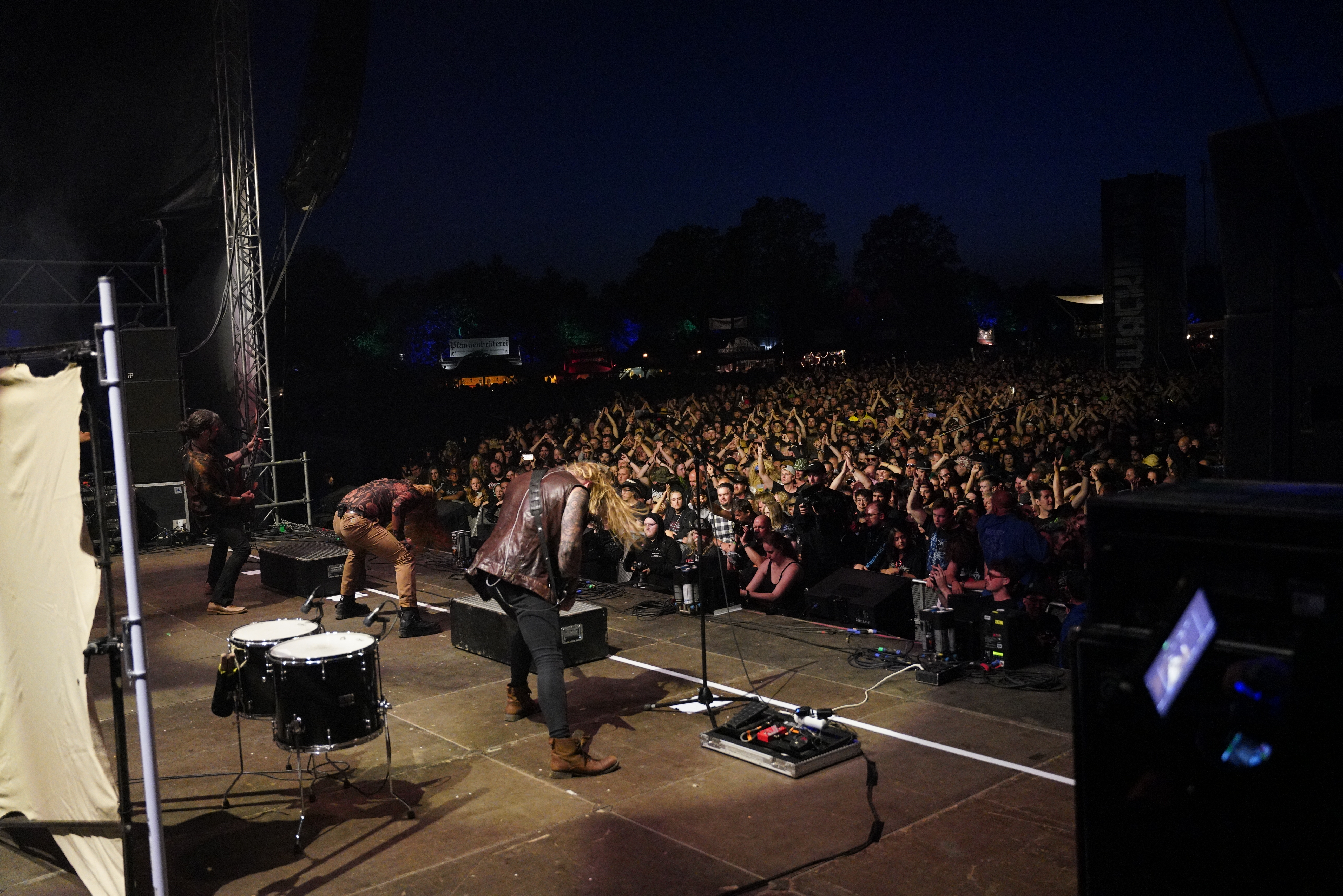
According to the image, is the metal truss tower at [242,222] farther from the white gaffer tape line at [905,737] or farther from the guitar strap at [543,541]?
the guitar strap at [543,541]

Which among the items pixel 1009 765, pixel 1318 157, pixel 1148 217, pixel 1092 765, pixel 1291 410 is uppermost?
pixel 1148 217

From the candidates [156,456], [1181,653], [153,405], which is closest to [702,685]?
[1181,653]

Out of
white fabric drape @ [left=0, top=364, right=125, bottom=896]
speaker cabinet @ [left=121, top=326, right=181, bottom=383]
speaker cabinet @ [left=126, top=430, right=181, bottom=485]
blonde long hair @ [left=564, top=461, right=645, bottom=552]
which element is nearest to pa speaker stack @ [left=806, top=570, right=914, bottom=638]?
blonde long hair @ [left=564, top=461, right=645, bottom=552]

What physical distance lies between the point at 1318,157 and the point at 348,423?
1226 inches

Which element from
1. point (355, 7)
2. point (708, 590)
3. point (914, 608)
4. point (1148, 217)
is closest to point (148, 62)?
point (355, 7)

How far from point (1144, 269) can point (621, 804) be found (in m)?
25.1

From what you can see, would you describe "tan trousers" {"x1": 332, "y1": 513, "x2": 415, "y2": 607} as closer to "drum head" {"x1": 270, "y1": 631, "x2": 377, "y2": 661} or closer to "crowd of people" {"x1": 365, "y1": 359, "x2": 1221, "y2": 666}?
"crowd of people" {"x1": 365, "y1": 359, "x2": 1221, "y2": 666}

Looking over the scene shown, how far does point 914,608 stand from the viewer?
333 inches

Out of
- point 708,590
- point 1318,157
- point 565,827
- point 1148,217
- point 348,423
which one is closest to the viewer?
point 1318,157

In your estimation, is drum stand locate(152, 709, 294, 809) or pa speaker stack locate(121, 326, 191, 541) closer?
drum stand locate(152, 709, 294, 809)

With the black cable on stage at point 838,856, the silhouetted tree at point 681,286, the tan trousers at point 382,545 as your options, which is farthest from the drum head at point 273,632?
the silhouetted tree at point 681,286

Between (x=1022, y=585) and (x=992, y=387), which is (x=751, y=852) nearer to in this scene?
(x=1022, y=585)

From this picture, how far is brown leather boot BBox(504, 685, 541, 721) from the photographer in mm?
6309

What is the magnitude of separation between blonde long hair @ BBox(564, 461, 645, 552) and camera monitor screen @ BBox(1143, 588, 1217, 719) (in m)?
3.86
